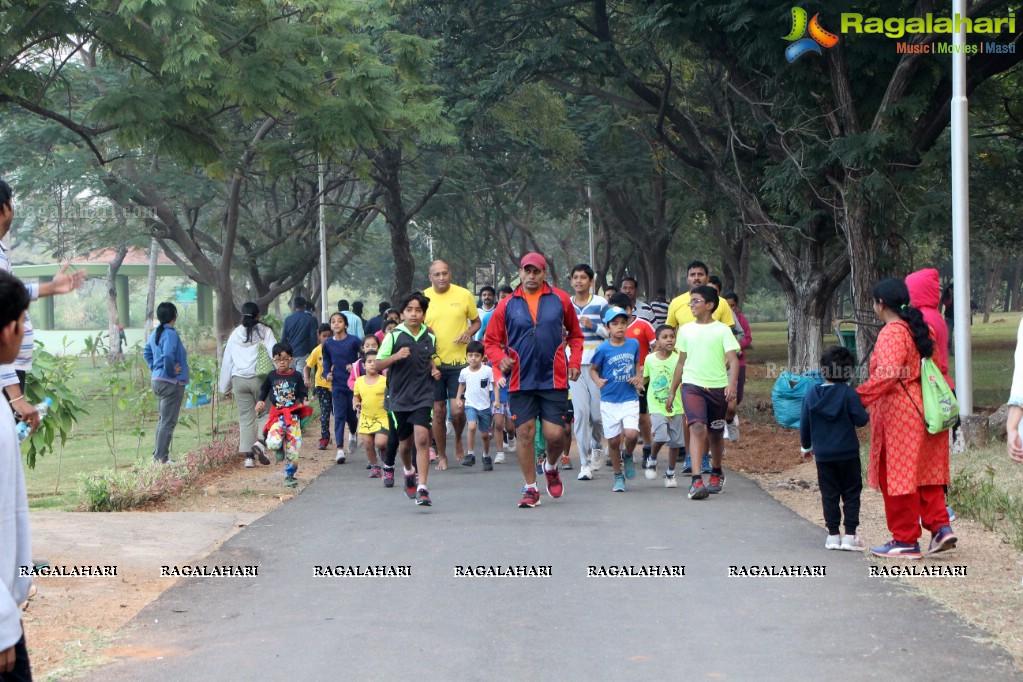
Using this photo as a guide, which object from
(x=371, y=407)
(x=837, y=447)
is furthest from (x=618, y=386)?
(x=837, y=447)

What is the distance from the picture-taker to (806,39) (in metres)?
17.0

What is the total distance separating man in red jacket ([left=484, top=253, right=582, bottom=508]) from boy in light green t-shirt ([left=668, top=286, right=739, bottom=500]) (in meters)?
1.05

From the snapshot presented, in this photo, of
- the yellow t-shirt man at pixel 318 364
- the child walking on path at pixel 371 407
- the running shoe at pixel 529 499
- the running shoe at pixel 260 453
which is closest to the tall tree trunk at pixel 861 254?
the yellow t-shirt man at pixel 318 364

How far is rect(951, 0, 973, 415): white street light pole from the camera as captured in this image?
42.5 ft

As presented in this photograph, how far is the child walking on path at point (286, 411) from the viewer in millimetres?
12719

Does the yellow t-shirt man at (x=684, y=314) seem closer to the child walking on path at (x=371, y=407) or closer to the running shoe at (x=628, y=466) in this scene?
the running shoe at (x=628, y=466)

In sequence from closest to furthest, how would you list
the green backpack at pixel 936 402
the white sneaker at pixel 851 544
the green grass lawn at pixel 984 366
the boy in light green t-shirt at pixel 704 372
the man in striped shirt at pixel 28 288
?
the man in striped shirt at pixel 28 288 → the green backpack at pixel 936 402 → the white sneaker at pixel 851 544 → the boy in light green t-shirt at pixel 704 372 → the green grass lawn at pixel 984 366

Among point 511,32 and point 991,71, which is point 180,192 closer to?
point 511,32

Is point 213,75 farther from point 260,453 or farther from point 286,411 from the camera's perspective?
point 286,411

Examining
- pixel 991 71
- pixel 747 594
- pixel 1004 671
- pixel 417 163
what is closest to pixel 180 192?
pixel 417 163

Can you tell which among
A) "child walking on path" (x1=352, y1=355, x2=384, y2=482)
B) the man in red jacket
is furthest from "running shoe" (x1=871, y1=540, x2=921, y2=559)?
"child walking on path" (x1=352, y1=355, x2=384, y2=482)

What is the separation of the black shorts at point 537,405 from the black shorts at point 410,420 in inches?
31.4

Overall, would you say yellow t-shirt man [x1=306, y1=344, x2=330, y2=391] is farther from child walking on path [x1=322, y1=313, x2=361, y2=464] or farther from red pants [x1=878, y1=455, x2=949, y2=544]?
red pants [x1=878, y1=455, x2=949, y2=544]

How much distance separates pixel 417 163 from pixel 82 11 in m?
19.4
